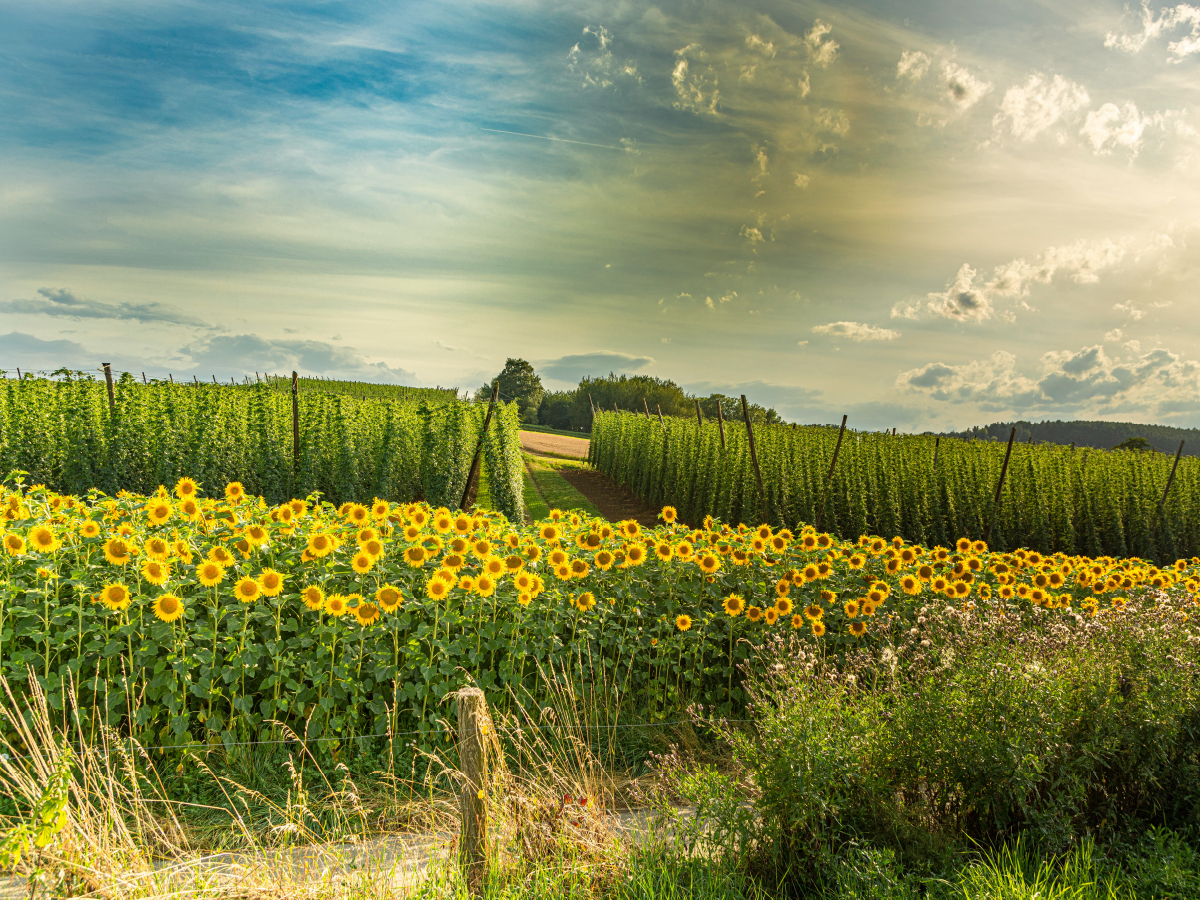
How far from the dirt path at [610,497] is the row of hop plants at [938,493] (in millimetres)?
1575

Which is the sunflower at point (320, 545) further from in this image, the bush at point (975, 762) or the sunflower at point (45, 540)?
the bush at point (975, 762)

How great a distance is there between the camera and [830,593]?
5.12 metres

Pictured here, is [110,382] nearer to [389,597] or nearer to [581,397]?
[389,597]

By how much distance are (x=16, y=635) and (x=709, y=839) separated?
13.2 feet

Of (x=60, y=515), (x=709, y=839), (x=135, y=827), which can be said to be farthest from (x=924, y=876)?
(x=60, y=515)

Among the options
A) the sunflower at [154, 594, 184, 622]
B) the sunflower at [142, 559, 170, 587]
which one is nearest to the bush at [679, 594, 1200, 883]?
the sunflower at [154, 594, 184, 622]

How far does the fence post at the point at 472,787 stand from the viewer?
3.02 metres

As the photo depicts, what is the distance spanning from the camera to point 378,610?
13.8 ft

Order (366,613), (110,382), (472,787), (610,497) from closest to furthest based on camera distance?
(472,787), (366,613), (110,382), (610,497)

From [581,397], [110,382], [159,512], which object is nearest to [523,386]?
[581,397]

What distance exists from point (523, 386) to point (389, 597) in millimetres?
74315

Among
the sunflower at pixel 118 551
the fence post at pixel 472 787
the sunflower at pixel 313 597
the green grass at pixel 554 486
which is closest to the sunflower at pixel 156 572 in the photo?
the sunflower at pixel 118 551

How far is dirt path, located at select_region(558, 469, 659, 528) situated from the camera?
19375 millimetres

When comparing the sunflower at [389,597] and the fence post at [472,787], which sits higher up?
the sunflower at [389,597]
